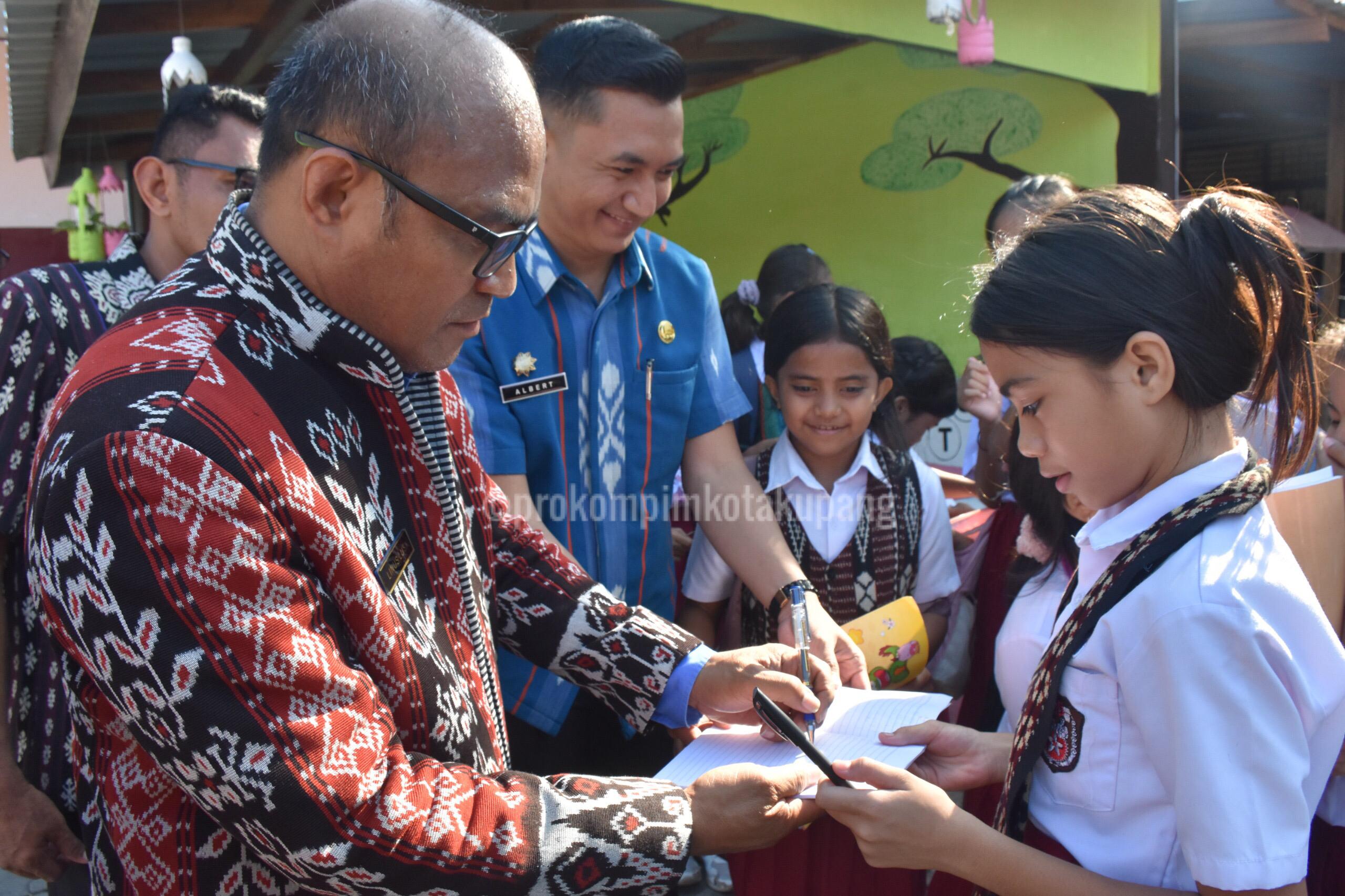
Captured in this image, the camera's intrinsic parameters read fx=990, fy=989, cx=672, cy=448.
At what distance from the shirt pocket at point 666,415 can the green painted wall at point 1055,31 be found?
9.27ft

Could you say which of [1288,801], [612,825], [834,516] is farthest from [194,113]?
[1288,801]

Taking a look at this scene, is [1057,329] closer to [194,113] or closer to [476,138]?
[476,138]

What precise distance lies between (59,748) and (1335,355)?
311 cm

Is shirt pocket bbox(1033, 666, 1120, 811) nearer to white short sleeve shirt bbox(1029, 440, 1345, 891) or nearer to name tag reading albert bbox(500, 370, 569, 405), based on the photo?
white short sleeve shirt bbox(1029, 440, 1345, 891)

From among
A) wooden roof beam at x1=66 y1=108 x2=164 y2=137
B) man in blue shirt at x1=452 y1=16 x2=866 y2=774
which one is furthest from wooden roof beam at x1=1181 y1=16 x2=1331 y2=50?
wooden roof beam at x1=66 y1=108 x2=164 y2=137

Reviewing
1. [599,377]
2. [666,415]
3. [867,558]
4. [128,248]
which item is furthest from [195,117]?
[867,558]

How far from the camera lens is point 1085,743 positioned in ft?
4.34

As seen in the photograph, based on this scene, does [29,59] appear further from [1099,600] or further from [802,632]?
[1099,600]

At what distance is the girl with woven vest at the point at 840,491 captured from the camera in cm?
274

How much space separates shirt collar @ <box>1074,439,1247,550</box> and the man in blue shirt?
0.79 m

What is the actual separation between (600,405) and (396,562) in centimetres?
105

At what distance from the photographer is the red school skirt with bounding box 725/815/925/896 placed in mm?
1871

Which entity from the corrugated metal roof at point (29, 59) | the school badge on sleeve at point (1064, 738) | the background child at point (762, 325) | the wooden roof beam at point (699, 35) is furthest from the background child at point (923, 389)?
the corrugated metal roof at point (29, 59)

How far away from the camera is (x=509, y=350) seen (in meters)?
2.16
